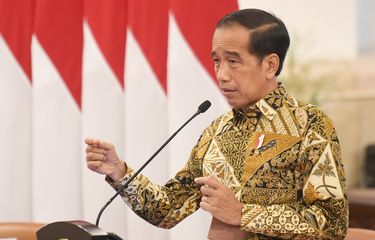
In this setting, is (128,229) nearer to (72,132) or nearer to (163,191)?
(72,132)

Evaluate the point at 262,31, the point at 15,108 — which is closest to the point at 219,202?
the point at 262,31

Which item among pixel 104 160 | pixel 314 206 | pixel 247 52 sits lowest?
pixel 314 206

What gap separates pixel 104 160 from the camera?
75.2 inches

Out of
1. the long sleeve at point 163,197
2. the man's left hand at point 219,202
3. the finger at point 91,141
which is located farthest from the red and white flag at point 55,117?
the man's left hand at point 219,202

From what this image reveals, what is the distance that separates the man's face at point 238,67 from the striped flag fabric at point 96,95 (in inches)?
27.8

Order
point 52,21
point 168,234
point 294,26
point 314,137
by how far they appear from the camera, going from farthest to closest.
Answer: point 294,26 < point 52,21 < point 168,234 < point 314,137

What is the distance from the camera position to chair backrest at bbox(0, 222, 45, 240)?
234cm

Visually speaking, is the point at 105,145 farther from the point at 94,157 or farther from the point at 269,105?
the point at 269,105

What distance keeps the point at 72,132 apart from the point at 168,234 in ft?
1.73

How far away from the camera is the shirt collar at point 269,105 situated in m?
1.82

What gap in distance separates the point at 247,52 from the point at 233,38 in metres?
0.04

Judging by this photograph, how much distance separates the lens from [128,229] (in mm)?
2764

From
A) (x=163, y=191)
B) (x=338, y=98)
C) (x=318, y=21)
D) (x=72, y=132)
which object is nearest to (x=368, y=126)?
(x=338, y=98)

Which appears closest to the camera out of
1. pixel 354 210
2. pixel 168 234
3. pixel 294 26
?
pixel 168 234
